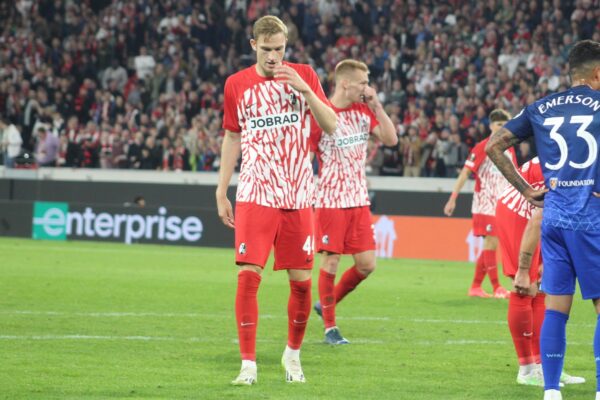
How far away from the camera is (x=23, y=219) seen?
85.3 feet

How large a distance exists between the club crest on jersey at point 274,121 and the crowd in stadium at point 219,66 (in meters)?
16.2

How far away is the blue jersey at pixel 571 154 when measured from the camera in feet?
21.6

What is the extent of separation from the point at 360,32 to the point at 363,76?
20.0 meters

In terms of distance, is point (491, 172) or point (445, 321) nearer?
point (445, 321)

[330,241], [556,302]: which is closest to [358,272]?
[330,241]

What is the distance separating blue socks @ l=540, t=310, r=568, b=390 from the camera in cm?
670

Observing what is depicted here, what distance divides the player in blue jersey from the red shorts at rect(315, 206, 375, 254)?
390cm

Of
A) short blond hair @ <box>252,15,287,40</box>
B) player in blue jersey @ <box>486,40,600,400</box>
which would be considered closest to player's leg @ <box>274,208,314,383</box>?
short blond hair @ <box>252,15,287,40</box>

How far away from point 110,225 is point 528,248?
1871 cm

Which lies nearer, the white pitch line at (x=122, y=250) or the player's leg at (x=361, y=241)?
the player's leg at (x=361, y=241)

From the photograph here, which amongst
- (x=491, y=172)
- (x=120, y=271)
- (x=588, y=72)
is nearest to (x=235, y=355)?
(x=588, y=72)

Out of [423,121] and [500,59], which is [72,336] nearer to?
[423,121]

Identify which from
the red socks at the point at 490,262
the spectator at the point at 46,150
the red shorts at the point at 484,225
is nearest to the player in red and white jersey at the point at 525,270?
the red socks at the point at 490,262

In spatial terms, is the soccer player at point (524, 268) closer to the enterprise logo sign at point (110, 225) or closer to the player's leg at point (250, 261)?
the player's leg at point (250, 261)
